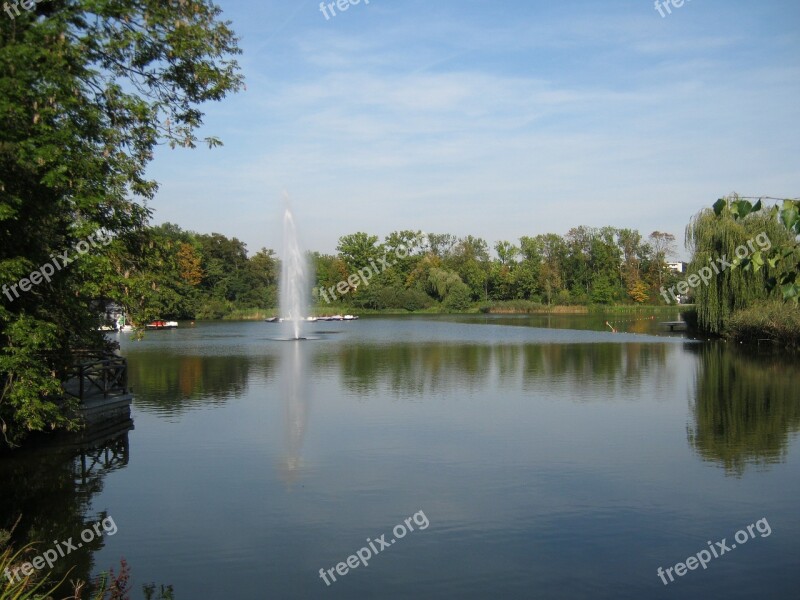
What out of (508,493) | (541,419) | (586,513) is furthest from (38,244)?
(541,419)

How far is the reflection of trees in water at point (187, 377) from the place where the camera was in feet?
67.5

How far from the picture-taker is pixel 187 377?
26188 millimetres

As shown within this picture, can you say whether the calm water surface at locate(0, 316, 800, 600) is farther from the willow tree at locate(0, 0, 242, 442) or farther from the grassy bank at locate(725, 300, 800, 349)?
the grassy bank at locate(725, 300, 800, 349)

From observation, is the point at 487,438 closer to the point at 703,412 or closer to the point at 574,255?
the point at 703,412

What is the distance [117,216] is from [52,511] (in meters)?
4.57

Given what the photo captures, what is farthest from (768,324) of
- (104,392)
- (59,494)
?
(59,494)

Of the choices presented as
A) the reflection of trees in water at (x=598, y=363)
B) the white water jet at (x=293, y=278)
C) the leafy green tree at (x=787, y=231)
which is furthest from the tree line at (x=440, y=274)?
the leafy green tree at (x=787, y=231)

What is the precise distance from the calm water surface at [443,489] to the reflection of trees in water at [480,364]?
988mm

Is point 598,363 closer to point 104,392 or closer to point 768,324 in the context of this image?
point 768,324

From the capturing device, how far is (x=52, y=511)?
1033cm

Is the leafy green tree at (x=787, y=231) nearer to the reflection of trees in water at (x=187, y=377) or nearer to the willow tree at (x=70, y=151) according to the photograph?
the willow tree at (x=70, y=151)

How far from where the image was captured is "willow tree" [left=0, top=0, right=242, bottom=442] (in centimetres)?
994

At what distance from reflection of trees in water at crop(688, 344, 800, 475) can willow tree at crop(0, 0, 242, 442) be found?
10.7 metres

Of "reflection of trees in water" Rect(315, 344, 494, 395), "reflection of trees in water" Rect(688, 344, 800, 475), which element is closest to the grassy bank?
"reflection of trees in water" Rect(688, 344, 800, 475)
